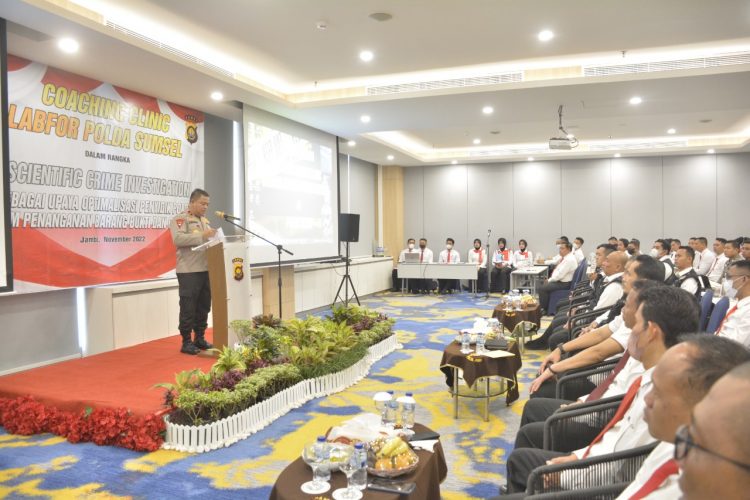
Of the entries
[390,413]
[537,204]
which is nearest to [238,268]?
[390,413]

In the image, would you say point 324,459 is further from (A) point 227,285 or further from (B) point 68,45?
(B) point 68,45

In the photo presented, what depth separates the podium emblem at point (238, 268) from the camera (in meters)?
5.49

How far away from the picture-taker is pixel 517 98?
23.8 feet

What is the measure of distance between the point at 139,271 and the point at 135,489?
13.5 ft

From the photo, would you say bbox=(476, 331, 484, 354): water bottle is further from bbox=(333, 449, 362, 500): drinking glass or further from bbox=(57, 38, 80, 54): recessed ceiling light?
bbox=(57, 38, 80, 54): recessed ceiling light

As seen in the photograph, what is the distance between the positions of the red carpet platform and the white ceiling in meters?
3.02

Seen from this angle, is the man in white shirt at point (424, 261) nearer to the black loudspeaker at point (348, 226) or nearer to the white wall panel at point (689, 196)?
the black loudspeaker at point (348, 226)

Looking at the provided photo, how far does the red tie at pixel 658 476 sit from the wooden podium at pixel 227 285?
4458mm

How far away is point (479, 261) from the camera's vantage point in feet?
45.3

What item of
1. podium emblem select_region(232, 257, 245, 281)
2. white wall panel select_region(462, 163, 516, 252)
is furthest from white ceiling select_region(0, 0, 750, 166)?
white wall panel select_region(462, 163, 516, 252)

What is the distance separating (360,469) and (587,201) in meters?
13.0

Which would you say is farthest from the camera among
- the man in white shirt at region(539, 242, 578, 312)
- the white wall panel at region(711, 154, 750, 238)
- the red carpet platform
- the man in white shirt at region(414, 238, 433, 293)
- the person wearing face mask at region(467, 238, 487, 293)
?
the man in white shirt at region(414, 238, 433, 293)

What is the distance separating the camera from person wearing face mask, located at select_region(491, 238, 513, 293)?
13078 mm

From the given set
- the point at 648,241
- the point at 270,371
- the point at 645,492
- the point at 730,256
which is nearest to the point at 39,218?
the point at 270,371
